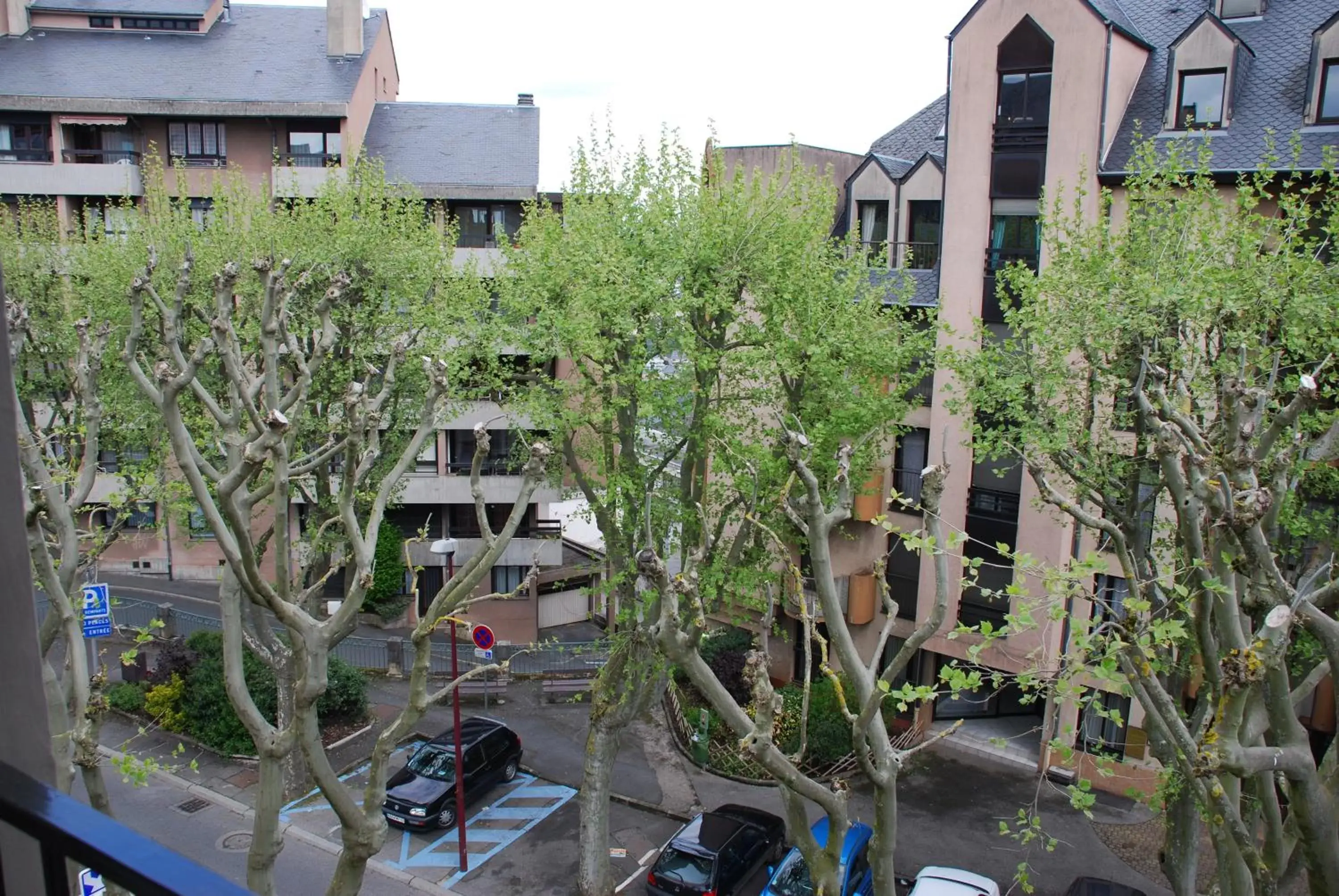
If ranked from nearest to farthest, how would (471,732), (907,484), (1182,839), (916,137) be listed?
(1182,839)
(471,732)
(907,484)
(916,137)

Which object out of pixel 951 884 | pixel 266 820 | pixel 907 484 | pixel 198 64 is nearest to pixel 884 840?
pixel 266 820

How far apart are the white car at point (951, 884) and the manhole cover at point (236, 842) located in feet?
44.4

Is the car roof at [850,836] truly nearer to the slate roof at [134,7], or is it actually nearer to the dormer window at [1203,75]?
the dormer window at [1203,75]

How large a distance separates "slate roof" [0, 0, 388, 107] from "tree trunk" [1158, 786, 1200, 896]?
31571 mm

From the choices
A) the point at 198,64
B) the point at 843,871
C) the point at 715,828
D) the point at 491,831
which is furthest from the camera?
the point at 198,64

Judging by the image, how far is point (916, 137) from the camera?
31.3m

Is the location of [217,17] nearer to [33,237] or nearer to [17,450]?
[33,237]

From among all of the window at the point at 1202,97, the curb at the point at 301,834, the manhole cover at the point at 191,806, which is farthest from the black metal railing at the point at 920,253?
the manhole cover at the point at 191,806

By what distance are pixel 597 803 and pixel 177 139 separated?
28241mm

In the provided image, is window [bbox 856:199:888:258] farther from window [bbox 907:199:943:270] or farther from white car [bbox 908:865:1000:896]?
white car [bbox 908:865:1000:896]

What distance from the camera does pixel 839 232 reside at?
97.7 ft

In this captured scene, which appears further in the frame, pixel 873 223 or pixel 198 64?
pixel 198 64

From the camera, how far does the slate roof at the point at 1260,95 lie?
73.4 ft

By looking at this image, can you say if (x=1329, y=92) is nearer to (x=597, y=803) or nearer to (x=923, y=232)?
(x=923, y=232)
